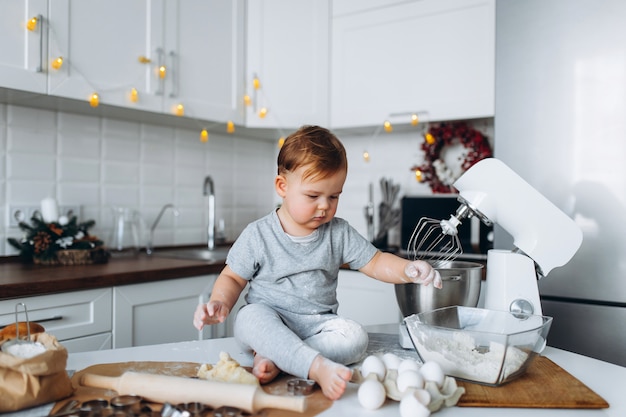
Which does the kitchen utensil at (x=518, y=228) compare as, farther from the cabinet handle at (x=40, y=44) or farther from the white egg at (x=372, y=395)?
the cabinet handle at (x=40, y=44)

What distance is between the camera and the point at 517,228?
116cm

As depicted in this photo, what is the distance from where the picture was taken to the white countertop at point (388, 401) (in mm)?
782

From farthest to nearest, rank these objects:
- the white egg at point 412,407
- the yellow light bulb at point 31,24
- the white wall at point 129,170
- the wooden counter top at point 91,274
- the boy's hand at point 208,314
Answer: the white wall at point 129,170
the yellow light bulb at point 31,24
the wooden counter top at point 91,274
the boy's hand at point 208,314
the white egg at point 412,407

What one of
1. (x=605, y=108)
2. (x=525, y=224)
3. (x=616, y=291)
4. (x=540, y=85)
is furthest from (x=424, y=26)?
(x=525, y=224)

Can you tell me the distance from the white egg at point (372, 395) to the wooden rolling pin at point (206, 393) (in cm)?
8

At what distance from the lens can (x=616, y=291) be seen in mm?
1714

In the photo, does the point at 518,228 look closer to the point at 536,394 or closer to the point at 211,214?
the point at 536,394

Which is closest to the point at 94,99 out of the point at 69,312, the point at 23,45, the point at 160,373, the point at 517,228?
the point at 23,45

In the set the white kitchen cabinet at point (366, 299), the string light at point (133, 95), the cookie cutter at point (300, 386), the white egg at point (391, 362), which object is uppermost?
the string light at point (133, 95)

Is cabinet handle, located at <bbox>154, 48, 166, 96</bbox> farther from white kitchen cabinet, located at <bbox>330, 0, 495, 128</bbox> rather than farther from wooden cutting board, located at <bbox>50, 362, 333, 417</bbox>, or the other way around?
wooden cutting board, located at <bbox>50, 362, 333, 417</bbox>

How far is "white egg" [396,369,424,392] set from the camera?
2.56ft

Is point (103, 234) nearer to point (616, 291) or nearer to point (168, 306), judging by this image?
point (168, 306)

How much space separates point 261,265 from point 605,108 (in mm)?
1267

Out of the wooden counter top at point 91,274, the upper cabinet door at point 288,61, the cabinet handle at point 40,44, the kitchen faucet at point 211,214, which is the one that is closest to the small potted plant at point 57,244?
the wooden counter top at point 91,274
